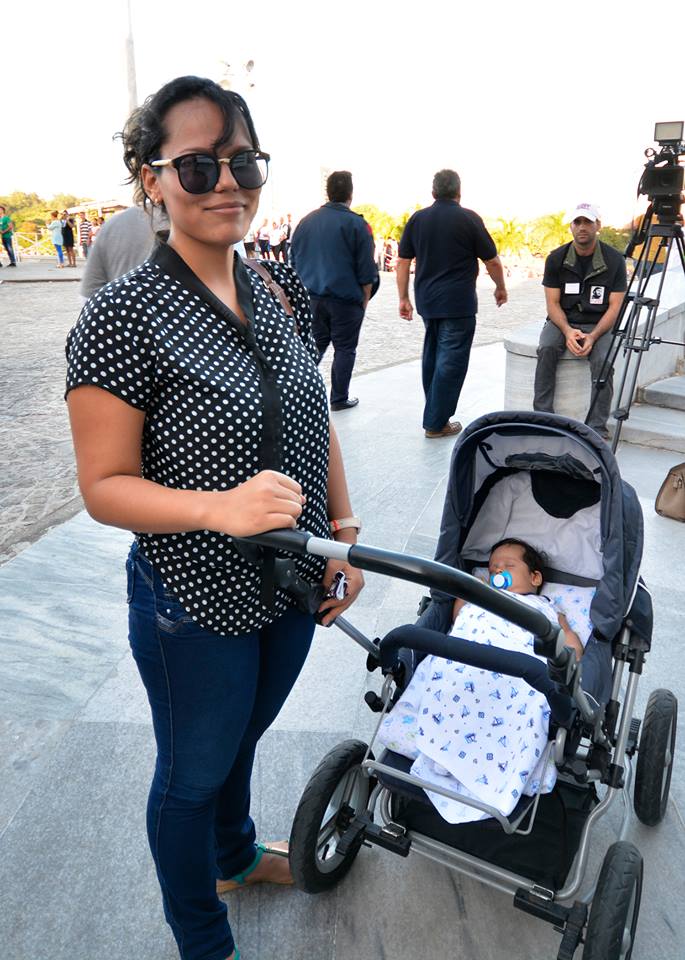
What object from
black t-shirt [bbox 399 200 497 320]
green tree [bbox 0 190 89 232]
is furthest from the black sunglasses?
green tree [bbox 0 190 89 232]

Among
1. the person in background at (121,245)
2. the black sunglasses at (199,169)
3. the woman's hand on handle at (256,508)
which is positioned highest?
the black sunglasses at (199,169)

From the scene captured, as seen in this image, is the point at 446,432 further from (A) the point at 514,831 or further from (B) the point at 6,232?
(B) the point at 6,232

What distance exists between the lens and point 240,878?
2.15 metres

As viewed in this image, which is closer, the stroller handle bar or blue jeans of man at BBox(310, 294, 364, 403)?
the stroller handle bar

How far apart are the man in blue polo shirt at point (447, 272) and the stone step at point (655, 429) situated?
1381 millimetres

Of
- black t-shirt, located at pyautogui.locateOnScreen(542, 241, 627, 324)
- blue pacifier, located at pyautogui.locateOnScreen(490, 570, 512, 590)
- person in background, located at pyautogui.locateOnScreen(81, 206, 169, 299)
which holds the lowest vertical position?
blue pacifier, located at pyautogui.locateOnScreen(490, 570, 512, 590)

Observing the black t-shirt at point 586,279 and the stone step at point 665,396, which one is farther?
the stone step at point 665,396

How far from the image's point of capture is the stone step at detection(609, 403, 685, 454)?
5980 millimetres

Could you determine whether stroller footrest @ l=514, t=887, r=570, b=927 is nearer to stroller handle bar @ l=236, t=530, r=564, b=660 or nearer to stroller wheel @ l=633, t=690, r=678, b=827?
stroller wheel @ l=633, t=690, r=678, b=827

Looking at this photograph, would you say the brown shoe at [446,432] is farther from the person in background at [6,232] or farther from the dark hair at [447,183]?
the person in background at [6,232]

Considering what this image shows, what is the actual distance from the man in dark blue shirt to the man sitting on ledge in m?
1.44

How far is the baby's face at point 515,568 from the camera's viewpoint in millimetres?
2596

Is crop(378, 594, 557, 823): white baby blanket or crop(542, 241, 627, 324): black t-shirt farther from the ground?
crop(542, 241, 627, 324): black t-shirt

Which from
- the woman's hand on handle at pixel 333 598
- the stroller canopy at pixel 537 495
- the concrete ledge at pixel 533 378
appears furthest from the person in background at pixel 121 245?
the concrete ledge at pixel 533 378
